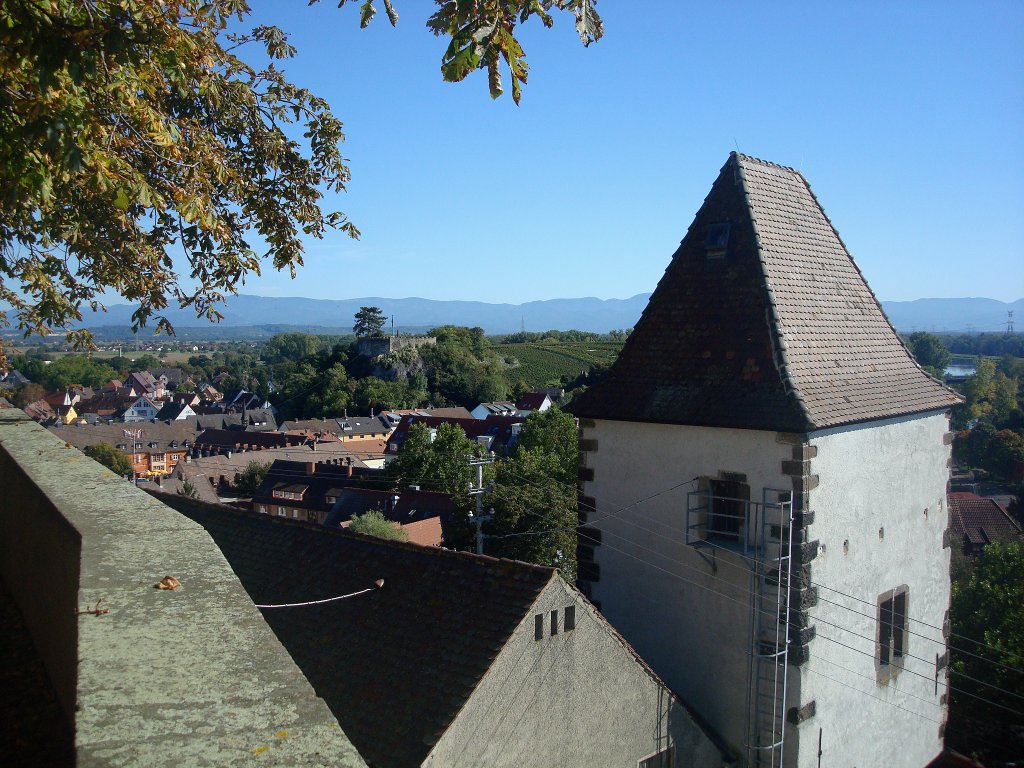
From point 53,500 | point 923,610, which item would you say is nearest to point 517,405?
point 923,610

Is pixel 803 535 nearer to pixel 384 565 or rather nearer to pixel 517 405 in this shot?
pixel 384 565

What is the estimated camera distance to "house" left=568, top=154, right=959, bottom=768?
9.24 metres

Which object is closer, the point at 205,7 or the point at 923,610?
the point at 205,7

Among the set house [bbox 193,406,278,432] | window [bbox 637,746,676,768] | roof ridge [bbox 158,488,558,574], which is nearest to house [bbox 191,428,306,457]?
house [bbox 193,406,278,432]

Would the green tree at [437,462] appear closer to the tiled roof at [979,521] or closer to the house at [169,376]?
the tiled roof at [979,521]

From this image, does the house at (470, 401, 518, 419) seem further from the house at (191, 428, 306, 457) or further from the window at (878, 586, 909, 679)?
the window at (878, 586, 909, 679)

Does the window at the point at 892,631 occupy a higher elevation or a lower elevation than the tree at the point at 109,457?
higher

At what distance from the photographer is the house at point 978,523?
128ft

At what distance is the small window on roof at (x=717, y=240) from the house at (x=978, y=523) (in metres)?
31.9

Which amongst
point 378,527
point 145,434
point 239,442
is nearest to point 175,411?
point 145,434

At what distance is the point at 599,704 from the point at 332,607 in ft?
8.64

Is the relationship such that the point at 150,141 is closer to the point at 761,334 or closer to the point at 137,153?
the point at 137,153

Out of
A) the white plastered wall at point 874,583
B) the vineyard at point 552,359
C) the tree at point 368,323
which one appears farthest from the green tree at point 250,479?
the vineyard at point 552,359

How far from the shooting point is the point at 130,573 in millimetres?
3182
